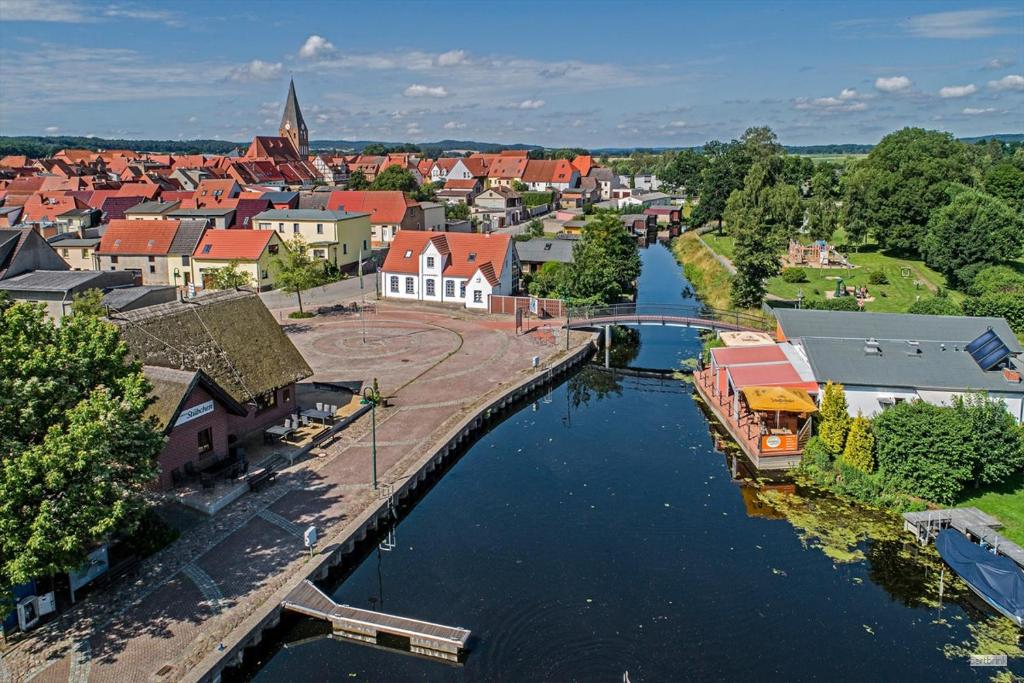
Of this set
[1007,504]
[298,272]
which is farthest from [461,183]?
[1007,504]

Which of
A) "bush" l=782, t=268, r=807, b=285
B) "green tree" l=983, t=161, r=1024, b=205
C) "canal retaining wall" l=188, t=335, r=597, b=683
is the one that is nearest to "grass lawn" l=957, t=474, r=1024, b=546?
"canal retaining wall" l=188, t=335, r=597, b=683

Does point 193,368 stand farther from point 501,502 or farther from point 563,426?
point 563,426

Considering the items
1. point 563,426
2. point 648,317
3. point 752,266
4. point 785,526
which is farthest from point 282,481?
point 752,266

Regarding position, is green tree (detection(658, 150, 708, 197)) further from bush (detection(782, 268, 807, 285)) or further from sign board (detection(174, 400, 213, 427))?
sign board (detection(174, 400, 213, 427))

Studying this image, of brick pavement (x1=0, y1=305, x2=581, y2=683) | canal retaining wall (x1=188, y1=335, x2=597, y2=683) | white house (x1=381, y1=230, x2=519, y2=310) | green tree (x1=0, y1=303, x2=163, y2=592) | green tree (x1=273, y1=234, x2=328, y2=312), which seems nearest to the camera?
green tree (x1=0, y1=303, x2=163, y2=592)

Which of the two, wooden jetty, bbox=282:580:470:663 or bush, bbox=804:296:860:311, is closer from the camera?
wooden jetty, bbox=282:580:470:663

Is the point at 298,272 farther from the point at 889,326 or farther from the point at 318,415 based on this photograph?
the point at 889,326
